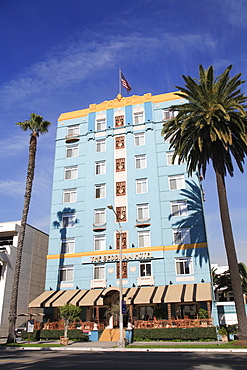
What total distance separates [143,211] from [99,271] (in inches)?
356

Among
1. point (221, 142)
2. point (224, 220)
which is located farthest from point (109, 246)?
point (221, 142)

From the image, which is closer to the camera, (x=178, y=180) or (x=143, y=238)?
(x=143, y=238)

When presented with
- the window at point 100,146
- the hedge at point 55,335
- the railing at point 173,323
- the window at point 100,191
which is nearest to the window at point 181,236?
the railing at point 173,323

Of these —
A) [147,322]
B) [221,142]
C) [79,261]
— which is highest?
[221,142]

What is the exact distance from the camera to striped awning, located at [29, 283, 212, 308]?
109ft

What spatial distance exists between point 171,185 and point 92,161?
1176cm

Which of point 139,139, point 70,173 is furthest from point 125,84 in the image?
point 70,173

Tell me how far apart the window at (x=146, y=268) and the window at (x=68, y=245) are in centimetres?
933

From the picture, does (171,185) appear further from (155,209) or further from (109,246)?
(109,246)

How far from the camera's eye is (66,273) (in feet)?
133

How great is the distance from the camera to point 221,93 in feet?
100

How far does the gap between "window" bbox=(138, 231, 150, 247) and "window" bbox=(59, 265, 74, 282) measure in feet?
29.9

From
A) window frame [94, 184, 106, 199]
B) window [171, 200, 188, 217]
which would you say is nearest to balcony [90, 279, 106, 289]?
window frame [94, 184, 106, 199]

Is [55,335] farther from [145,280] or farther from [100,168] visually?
[100,168]
